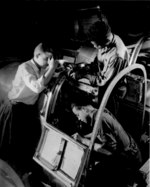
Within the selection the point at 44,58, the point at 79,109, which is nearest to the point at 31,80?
the point at 44,58

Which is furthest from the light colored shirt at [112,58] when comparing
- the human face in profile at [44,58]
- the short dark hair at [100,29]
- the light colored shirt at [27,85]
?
the light colored shirt at [27,85]

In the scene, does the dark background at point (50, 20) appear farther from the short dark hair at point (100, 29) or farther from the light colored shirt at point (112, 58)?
the short dark hair at point (100, 29)

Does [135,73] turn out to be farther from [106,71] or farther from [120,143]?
[120,143]

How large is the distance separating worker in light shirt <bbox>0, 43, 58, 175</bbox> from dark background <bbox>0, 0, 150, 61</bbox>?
4.05ft

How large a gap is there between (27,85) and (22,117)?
0.50 metres

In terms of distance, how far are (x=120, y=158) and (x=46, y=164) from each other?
3.07 ft

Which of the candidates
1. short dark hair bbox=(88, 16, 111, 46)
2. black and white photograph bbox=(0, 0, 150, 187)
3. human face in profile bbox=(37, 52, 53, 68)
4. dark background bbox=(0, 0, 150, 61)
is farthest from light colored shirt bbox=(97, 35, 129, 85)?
dark background bbox=(0, 0, 150, 61)

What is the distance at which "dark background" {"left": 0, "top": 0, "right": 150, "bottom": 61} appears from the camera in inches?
132

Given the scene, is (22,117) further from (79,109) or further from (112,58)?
(112,58)

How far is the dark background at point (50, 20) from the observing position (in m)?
3.37

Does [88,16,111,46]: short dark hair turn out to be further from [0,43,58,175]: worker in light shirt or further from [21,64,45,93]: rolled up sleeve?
[21,64,45,93]: rolled up sleeve

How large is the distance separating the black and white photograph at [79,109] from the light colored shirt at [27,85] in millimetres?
11

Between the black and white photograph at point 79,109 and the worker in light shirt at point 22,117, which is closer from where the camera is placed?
the black and white photograph at point 79,109

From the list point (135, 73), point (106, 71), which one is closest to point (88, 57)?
point (135, 73)
